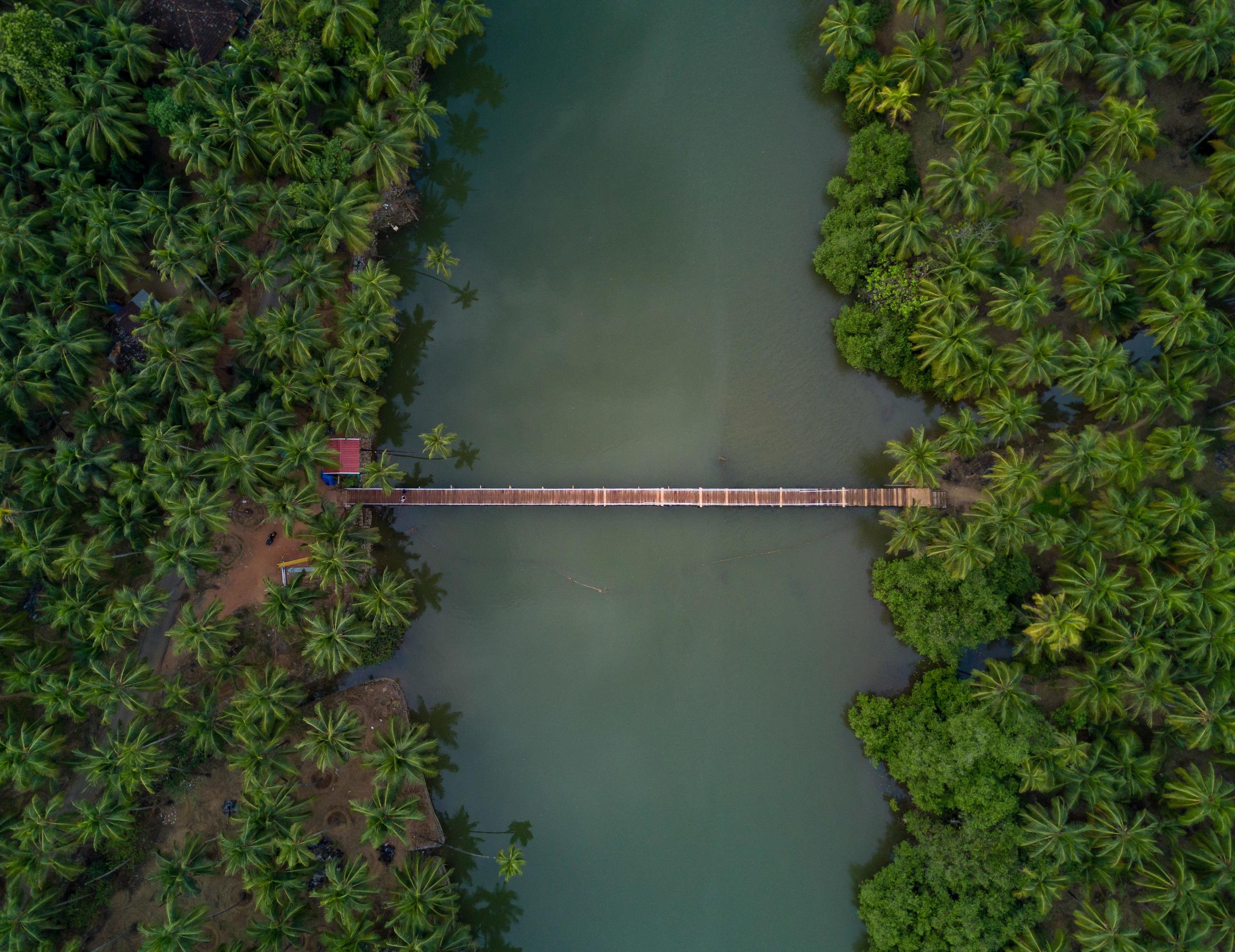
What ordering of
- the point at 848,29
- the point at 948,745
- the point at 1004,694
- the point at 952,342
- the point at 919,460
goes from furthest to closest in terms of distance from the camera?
the point at 848,29 → the point at 919,460 → the point at 952,342 → the point at 948,745 → the point at 1004,694

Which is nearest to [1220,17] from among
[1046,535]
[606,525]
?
[1046,535]

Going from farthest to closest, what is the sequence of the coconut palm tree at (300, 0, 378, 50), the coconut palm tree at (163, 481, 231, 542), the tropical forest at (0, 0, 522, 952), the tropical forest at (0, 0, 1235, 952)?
the coconut palm tree at (300, 0, 378, 50), the tropical forest at (0, 0, 1235, 952), the tropical forest at (0, 0, 522, 952), the coconut palm tree at (163, 481, 231, 542)

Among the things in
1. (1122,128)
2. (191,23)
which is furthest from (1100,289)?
(191,23)

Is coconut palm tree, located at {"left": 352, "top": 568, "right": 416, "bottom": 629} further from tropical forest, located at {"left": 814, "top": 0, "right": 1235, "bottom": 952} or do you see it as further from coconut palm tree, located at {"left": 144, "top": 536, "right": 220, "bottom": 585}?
tropical forest, located at {"left": 814, "top": 0, "right": 1235, "bottom": 952}

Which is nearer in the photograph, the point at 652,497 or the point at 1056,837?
the point at 1056,837

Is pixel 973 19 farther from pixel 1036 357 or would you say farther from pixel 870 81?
pixel 1036 357

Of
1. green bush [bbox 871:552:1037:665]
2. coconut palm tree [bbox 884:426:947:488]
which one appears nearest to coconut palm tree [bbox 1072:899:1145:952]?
green bush [bbox 871:552:1037:665]
